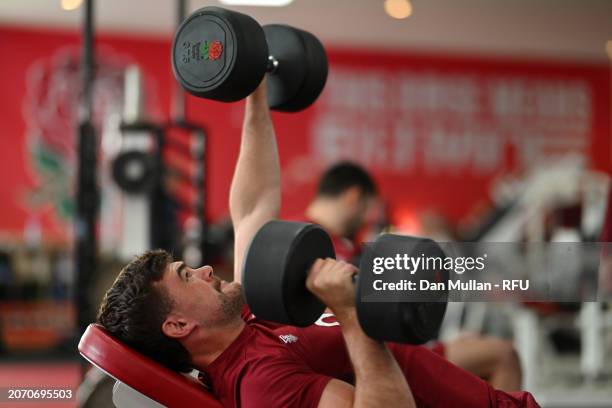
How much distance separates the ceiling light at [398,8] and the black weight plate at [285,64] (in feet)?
16.2

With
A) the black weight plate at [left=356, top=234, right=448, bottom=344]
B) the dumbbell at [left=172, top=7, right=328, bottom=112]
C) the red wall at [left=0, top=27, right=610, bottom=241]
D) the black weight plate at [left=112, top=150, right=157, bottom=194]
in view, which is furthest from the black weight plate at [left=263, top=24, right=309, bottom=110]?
the red wall at [left=0, top=27, right=610, bottom=241]

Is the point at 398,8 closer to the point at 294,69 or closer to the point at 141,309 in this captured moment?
the point at 294,69

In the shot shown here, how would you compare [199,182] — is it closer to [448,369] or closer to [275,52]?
[275,52]

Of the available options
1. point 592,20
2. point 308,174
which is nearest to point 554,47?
point 592,20

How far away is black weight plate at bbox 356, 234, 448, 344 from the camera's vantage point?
130cm

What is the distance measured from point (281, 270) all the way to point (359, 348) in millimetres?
207

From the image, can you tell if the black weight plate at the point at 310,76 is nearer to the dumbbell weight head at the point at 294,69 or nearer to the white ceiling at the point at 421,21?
the dumbbell weight head at the point at 294,69

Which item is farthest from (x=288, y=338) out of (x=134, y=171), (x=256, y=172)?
(x=134, y=171)

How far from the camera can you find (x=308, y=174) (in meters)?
7.90

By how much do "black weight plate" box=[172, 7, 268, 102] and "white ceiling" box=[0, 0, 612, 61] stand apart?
15.9 feet

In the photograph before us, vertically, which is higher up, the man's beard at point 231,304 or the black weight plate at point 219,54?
the black weight plate at point 219,54

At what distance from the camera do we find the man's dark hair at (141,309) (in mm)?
1646

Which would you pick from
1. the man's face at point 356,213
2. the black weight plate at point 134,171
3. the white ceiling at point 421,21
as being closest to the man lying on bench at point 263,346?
the man's face at point 356,213

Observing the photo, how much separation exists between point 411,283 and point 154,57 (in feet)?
22.3
